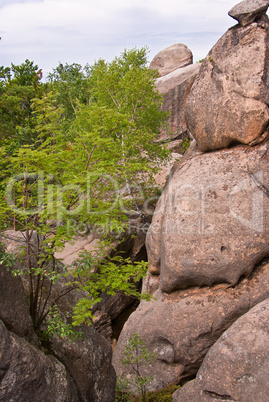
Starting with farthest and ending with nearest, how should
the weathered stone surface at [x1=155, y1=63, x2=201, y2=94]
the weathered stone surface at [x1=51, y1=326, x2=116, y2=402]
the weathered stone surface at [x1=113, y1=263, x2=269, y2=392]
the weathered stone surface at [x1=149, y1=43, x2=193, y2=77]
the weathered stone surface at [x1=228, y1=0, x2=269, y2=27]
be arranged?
the weathered stone surface at [x1=149, y1=43, x2=193, y2=77], the weathered stone surface at [x1=155, y1=63, x2=201, y2=94], the weathered stone surface at [x1=228, y1=0, x2=269, y2=27], the weathered stone surface at [x1=113, y1=263, x2=269, y2=392], the weathered stone surface at [x1=51, y1=326, x2=116, y2=402]

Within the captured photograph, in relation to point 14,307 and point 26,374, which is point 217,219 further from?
point 26,374

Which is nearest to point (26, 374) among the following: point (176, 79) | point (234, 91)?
point (234, 91)

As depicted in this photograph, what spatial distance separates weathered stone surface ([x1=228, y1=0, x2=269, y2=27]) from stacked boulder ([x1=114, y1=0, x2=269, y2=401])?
0.10 feet

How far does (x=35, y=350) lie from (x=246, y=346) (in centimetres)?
413

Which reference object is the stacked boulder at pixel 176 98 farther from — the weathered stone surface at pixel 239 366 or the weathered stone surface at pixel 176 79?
the weathered stone surface at pixel 239 366

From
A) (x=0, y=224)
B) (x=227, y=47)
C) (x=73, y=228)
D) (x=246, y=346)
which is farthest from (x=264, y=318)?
(x=227, y=47)

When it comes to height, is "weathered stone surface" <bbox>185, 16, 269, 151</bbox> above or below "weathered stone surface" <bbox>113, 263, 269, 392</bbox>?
above

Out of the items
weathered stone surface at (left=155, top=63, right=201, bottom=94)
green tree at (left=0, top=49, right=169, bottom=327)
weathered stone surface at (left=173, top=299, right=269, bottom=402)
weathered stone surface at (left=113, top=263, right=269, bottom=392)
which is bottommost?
weathered stone surface at (left=113, top=263, right=269, bottom=392)

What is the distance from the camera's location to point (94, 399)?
271 inches

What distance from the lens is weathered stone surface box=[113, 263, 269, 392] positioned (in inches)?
413

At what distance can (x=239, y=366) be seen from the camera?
24.0ft

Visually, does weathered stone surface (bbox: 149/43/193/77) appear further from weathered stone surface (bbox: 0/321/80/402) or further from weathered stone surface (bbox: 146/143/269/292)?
weathered stone surface (bbox: 0/321/80/402)

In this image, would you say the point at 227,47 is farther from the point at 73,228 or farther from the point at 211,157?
the point at 73,228

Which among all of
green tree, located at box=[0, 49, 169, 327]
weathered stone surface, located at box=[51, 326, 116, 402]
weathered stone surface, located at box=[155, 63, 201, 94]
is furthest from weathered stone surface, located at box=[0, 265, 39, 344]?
weathered stone surface, located at box=[155, 63, 201, 94]
